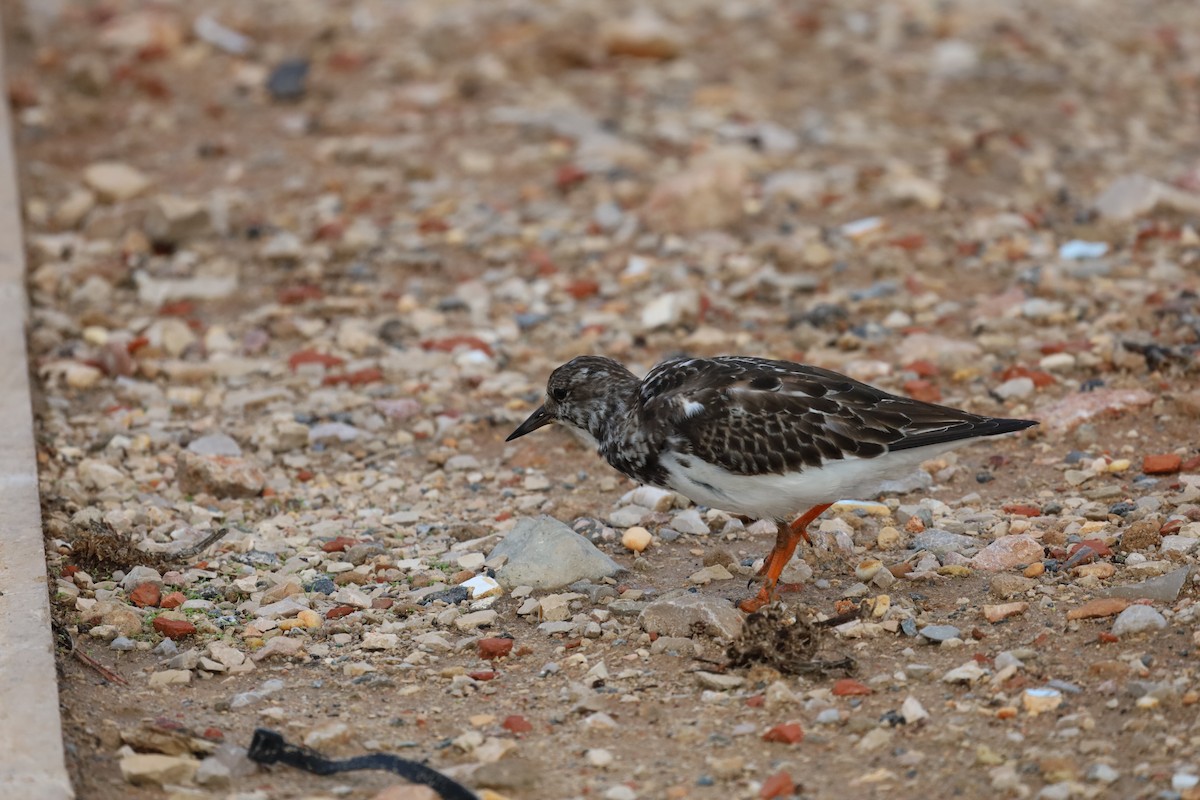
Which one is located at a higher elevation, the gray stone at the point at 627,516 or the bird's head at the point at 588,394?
the bird's head at the point at 588,394

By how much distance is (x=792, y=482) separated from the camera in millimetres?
5316

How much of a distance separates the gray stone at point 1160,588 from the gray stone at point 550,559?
1.90 meters

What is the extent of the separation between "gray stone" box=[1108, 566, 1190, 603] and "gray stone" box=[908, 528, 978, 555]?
70 centimetres

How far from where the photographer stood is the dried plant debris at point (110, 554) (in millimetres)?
5723

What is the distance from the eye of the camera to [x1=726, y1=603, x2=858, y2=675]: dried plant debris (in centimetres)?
490

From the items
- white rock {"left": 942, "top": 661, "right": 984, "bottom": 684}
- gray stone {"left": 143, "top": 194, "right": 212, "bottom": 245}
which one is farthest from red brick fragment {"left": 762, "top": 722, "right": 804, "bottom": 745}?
gray stone {"left": 143, "top": 194, "right": 212, "bottom": 245}

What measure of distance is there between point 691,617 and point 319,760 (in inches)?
57.9

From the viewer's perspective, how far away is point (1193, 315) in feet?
24.6

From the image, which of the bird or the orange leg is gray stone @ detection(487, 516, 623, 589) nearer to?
the bird

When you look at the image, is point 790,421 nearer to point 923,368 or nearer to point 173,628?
point 923,368

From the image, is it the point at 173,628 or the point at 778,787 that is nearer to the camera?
the point at 778,787

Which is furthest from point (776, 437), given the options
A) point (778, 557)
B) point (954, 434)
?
point (954, 434)

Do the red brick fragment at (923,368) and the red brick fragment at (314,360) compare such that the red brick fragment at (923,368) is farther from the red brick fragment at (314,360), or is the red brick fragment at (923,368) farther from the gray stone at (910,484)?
the red brick fragment at (314,360)

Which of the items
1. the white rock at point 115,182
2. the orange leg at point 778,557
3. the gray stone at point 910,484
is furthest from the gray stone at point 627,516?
the white rock at point 115,182
